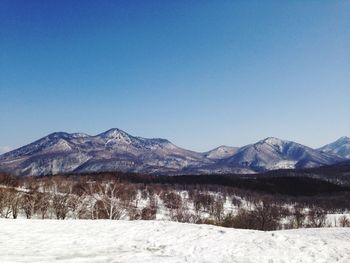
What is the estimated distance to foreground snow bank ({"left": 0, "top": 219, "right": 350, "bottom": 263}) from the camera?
65.7ft

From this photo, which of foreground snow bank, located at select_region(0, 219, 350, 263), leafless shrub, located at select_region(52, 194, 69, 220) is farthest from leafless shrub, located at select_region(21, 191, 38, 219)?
foreground snow bank, located at select_region(0, 219, 350, 263)

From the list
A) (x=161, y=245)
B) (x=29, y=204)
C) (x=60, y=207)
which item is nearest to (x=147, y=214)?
(x=60, y=207)

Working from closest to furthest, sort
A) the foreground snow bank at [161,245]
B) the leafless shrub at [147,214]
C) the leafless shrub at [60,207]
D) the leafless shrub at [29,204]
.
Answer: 1. the foreground snow bank at [161,245]
2. the leafless shrub at [29,204]
3. the leafless shrub at [60,207]
4. the leafless shrub at [147,214]

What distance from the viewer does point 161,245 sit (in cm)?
2294

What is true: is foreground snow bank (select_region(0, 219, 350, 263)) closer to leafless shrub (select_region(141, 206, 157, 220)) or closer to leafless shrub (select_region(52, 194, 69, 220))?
leafless shrub (select_region(52, 194, 69, 220))

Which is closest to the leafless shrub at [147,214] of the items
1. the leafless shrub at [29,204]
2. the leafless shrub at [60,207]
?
the leafless shrub at [60,207]

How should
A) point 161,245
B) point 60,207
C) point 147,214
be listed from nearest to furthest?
1. point 161,245
2. point 60,207
3. point 147,214

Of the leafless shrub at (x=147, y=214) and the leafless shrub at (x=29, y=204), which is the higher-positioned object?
the leafless shrub at (x=29, y=204)

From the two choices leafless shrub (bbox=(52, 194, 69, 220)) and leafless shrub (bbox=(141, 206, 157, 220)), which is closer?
leafless shrub (bbox=(52, 194, 69, 220))

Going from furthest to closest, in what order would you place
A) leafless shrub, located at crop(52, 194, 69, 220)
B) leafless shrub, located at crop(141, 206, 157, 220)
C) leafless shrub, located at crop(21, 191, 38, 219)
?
leafless shrub, located at crop(141, 206, 157, 220) → leafless shrub, located at crop(52, 194, 69, 220) → leafless shrub, located at crop(21, 191, 38, 219)

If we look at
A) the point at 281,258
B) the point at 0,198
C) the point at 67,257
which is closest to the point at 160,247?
the point at 67,257

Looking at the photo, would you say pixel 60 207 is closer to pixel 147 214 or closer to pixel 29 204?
pixel 29 204

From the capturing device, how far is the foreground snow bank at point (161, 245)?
20.0 metres

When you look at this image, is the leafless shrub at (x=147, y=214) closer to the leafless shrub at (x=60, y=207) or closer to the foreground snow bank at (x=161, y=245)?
the leafless shrub at (x=60, y=207)
